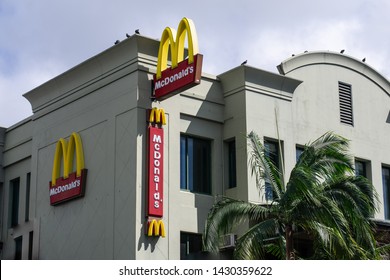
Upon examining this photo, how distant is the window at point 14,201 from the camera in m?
38.9

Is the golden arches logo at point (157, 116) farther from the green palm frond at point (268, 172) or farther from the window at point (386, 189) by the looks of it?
the window at point (386, 189)

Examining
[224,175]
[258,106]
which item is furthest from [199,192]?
[258,106]

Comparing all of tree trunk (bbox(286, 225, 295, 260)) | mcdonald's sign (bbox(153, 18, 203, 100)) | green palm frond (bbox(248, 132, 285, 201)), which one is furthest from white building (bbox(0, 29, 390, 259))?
tree trunk (bbox(286, 225, 295, 260))

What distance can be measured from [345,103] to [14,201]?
15.5 metres

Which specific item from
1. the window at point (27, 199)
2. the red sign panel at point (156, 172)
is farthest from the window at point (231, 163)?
the window at point (27, 199)

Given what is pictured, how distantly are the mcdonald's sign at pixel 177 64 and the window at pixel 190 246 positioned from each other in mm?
5203

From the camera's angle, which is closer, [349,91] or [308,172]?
[308,172]

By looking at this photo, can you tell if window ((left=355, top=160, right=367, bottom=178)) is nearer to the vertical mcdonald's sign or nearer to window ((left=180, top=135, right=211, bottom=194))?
window ((left=180, top=135, right=211, bottom=194))

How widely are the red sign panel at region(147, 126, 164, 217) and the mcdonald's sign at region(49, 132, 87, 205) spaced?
3603mm

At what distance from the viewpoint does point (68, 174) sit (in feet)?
111

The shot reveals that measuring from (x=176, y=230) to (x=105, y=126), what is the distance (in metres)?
4.91

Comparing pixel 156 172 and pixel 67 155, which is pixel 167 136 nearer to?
pixel 156 172

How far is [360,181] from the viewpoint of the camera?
27172 millimetres

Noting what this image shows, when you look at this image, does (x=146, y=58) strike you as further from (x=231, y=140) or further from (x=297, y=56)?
(x=297, y=56)
